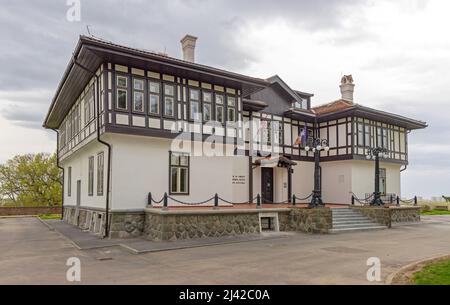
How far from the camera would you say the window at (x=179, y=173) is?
669 inches

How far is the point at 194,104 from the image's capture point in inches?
688

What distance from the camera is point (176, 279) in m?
8.61

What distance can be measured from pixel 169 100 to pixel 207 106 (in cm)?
201

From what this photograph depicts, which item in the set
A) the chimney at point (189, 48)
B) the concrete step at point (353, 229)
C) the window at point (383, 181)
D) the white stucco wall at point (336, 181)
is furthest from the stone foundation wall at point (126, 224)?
the window at point (383, 181)

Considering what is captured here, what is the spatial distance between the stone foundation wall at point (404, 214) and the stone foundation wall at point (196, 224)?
9.63m

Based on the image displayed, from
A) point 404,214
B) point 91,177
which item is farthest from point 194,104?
point 404,214

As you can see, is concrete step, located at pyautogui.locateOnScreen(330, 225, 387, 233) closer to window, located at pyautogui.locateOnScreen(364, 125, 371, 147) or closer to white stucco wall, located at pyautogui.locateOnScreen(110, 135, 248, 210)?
white stucco wall, located at pyautogui.locateOnScreen(110, 135, 248, 210)

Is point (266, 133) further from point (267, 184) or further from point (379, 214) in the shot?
point (379, 214)

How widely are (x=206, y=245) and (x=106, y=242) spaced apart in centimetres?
393

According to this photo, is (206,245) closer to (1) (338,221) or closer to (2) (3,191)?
(1) (338,221)

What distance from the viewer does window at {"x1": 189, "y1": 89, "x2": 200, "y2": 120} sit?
17.3 meters

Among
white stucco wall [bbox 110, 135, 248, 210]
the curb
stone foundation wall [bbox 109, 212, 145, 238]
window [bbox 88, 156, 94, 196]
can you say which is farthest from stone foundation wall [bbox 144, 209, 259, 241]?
the curb

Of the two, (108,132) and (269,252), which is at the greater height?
(108,132)
